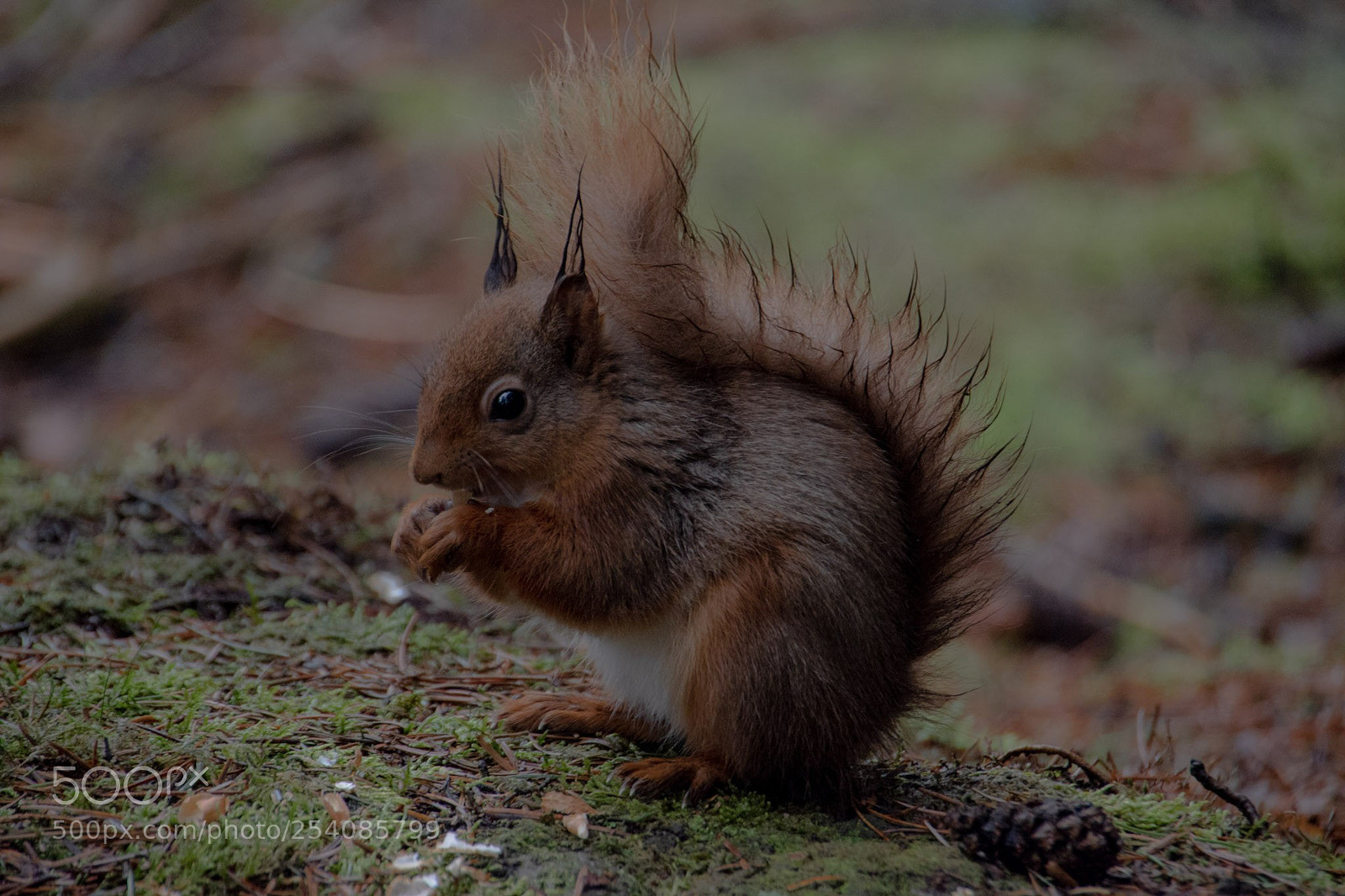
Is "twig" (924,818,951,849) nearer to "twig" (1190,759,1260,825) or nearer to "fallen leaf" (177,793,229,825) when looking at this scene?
"twig" (1190,759,1260,825)

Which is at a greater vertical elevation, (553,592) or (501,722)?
(553,592)

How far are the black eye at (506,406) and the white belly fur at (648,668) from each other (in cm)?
48

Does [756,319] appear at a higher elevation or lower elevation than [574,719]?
higher

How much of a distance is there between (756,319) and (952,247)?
4891 millimetres

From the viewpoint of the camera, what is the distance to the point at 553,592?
209cm

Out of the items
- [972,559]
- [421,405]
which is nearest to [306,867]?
[421,405]

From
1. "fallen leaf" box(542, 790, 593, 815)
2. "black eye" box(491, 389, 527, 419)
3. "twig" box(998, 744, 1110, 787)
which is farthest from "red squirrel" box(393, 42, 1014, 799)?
"twig" box(998, 744, 1110, 787)

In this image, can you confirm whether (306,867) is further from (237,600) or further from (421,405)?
(237,600)

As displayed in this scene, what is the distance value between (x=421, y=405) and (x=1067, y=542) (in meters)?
3.65

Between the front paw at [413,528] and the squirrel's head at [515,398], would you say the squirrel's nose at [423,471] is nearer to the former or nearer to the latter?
the squirrel's head at [515,398]

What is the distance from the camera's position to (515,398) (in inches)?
85.7

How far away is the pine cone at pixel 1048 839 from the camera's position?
1.77 m

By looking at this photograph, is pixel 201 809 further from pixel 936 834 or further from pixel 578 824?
pixel 936 834

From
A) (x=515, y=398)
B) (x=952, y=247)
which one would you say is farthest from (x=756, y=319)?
(x=952, y=247)
